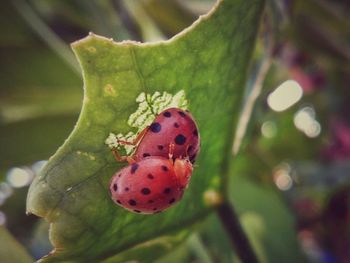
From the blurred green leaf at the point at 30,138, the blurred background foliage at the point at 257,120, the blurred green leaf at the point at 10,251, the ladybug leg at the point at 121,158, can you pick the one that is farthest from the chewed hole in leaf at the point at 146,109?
the blurred green leaf at the point at 30,138

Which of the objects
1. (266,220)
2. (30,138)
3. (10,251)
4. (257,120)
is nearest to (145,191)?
(10,251)

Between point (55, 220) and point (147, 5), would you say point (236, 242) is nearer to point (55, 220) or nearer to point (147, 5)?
point (55, 220)

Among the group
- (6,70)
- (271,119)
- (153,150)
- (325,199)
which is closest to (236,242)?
(153,150)

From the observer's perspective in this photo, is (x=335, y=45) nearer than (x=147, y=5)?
Yes

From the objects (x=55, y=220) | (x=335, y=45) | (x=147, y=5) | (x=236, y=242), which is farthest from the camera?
(x=147, y=5)

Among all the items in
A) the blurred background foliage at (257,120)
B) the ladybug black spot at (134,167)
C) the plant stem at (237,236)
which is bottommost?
the plant stem at (237,236)

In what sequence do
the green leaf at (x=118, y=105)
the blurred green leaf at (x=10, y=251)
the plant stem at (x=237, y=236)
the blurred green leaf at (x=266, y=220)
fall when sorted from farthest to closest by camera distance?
1. the blurred green leaf at (x=266, y=220)
2. the plant stem at (x=237, y=236)
3. the blurred green leaf at (x=10, y=251)
4. the green leaf at (x=118, y=105)

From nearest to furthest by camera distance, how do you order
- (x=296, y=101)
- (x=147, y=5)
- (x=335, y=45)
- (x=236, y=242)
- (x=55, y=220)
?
(x=55, y=220), (x=236, y=242), (x=335, y=45), (x=147, y=5), (x=296, y=101)

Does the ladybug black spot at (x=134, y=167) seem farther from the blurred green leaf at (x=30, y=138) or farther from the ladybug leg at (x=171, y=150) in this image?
the blurred green leaf at (x=30, y=138)
